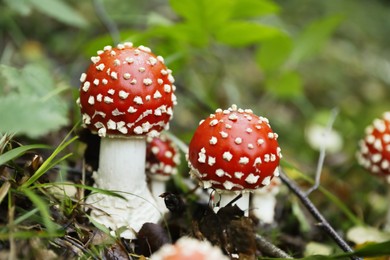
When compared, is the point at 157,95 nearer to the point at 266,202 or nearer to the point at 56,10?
the point at 266,202

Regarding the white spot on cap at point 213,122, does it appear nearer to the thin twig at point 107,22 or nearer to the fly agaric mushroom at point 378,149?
the fly agaric mushroom at point 378,149

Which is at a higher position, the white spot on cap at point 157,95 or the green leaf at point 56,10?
the green leaf at point 56,10

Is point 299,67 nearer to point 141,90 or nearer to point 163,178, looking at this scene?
point 163,178

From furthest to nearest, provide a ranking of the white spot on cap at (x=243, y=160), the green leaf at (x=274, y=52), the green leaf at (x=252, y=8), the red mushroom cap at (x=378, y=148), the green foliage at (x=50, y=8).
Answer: the green leaf at (x=274, y=52) < the green leaf at (x=252, y=8) < the green foliage at (x=50, y=8) < the red mushroom cap at (x=378, y=148) < the white spot on cap at (x=243, y=160)

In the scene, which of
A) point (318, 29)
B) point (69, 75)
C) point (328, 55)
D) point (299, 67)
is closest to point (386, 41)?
point (328, 55)

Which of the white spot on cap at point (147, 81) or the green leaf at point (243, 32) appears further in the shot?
the green leaf at point (243, 32)

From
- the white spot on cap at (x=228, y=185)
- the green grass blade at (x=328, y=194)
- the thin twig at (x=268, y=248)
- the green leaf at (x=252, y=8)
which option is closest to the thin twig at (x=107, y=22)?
the green leaf at (x=252, y=8)

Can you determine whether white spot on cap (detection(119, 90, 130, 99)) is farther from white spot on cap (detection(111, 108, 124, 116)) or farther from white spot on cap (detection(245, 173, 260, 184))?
white spot on cap (detection(245, 173, 260, 184))
